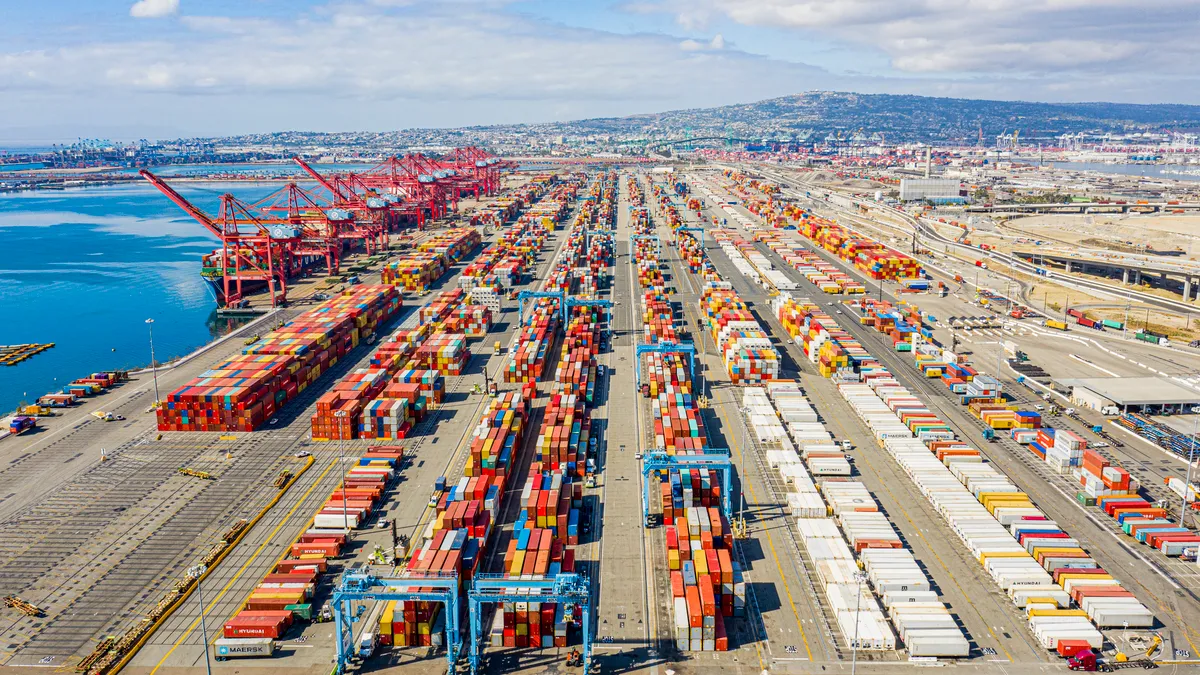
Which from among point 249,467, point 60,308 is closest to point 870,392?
point 249,467

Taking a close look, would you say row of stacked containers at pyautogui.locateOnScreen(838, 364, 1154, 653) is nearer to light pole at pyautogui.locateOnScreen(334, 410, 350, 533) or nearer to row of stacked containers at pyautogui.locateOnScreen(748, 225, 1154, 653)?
row of stacked containers at pyautogui.locateOnScreen(748, 225, 1154, 653)

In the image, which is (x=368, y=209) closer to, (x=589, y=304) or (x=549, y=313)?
(x=549, y=313)

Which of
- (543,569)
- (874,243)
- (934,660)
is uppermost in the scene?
(874,243)

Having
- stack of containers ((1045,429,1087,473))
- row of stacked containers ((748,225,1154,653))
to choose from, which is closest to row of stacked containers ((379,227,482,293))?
row of stacked containers ((748,225,1154,653))

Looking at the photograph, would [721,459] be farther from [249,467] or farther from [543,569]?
[249,467]

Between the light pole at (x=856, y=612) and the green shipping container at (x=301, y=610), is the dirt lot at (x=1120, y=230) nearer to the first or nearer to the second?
the light pole at (x=856, y=612)

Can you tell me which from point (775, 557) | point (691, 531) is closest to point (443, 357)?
point (691, 531)
